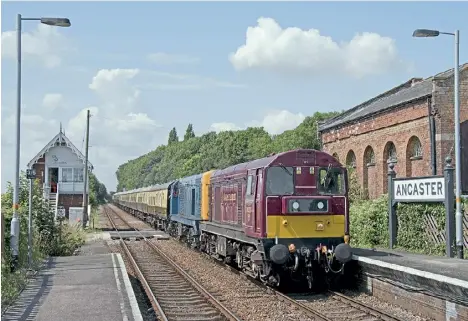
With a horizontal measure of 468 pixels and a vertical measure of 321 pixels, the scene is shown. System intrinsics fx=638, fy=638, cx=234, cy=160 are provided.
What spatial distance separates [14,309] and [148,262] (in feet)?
33.2

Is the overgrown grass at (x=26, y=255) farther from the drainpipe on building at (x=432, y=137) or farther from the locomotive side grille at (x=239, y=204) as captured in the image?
the drainpipe on building at (x=432, y=137)

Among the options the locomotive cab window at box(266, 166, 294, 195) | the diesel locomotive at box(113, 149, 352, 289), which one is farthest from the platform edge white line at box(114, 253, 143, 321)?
the locomotive cab window at box(266, 166, 294, 195)

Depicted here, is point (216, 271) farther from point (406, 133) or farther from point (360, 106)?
point (360, 106)

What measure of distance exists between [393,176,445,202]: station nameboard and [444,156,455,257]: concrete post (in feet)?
0.85

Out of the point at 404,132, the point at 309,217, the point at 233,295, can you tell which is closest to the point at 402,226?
the point at 309,217

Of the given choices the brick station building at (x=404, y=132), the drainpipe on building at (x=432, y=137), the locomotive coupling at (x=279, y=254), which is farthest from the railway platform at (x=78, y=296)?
the drainpipe on building at (x=432, y=137)

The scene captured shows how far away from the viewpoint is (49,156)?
45594mm

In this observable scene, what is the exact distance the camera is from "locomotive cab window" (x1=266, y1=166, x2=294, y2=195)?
560 inches

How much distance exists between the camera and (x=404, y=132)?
88.6 feet

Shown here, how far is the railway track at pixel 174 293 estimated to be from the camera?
11961mm

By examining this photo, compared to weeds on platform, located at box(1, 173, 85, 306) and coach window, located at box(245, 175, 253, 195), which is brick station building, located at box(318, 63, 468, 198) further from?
weeds on platform, located at box(1, 173, 85, 306)

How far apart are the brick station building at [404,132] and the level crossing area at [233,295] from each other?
8.56 metres

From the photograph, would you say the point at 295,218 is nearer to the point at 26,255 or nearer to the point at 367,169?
the point at 26,255

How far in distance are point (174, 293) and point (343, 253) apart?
3961mm
